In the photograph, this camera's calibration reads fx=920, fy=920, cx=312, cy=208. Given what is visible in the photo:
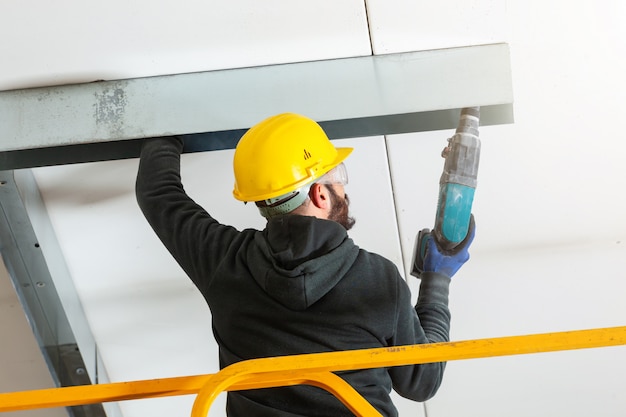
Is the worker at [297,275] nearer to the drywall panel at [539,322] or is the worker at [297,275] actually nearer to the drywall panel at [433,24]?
the drywall panel at [433,24]

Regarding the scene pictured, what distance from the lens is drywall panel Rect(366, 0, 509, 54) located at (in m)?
2.61

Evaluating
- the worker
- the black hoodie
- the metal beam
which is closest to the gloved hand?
the worker

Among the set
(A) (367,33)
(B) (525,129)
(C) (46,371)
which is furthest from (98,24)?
(C) (46,371)

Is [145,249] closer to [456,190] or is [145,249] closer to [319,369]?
[456,190]

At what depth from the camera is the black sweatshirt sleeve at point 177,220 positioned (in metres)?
2.40

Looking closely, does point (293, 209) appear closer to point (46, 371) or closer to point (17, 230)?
point (17, 230)

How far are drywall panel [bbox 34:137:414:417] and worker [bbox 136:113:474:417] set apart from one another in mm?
438

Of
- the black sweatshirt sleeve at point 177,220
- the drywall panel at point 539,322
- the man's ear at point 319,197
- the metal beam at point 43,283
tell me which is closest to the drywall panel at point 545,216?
the drywall panel at point 539,322

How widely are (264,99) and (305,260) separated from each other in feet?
2.20

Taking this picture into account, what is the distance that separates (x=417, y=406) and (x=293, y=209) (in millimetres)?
1604

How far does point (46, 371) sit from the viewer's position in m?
3.67

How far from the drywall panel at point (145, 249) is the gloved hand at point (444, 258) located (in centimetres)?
48

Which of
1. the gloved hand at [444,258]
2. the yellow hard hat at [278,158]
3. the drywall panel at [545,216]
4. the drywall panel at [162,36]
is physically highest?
the drywall panel at [162,36]

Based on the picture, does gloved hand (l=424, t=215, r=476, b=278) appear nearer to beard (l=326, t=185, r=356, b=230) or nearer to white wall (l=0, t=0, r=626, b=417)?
beard (l=326, t=185, r=356, b=230)
